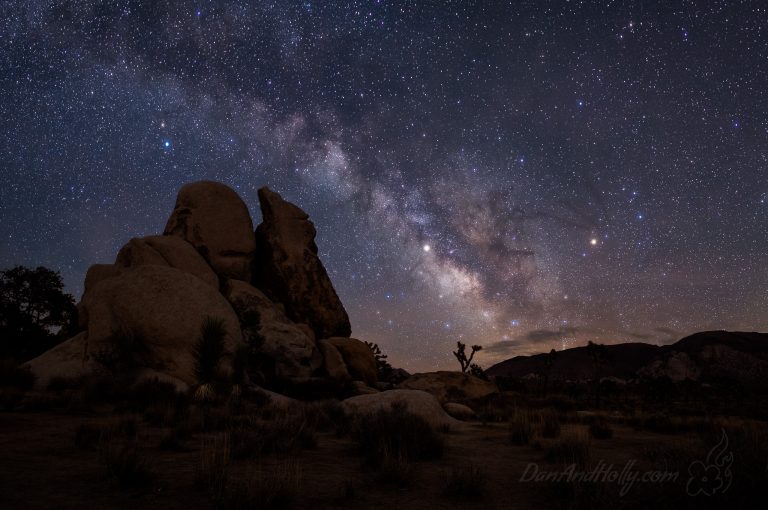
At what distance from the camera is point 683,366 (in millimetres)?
98250

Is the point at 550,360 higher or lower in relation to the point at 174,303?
lower

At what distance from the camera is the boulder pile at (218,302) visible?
60.4 feet

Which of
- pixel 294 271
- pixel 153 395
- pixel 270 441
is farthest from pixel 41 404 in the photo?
pixel 294 271

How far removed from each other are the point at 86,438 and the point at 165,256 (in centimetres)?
1953

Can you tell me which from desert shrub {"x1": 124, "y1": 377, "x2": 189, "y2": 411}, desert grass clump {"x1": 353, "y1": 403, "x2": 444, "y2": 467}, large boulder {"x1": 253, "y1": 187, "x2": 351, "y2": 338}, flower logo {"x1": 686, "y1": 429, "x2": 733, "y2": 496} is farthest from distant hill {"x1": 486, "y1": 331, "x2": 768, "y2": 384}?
flower logo {"x1": 686, "y1": 429, "x2": 733, "y2": 496}

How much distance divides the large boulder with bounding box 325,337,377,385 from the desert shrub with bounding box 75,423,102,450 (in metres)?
23.0

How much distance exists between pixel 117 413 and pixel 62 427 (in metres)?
2.51

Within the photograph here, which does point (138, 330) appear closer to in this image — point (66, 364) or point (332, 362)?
point (66, 364)

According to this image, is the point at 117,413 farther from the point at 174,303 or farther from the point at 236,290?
the point at 236,290

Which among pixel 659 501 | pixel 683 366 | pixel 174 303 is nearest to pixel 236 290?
pixel 174 303

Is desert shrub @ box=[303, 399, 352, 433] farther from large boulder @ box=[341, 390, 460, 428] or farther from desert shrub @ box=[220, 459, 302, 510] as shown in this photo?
desert shrub @ box=[220, 459, 302, 510]

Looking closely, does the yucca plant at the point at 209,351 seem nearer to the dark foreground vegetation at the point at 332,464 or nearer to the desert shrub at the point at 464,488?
the dark foreground vegetation at the point at 332,464

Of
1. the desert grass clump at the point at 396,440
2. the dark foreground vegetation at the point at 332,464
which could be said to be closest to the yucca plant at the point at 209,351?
the dark foreground vegetation at the point at 332,464

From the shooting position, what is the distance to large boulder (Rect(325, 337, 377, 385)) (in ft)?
101
